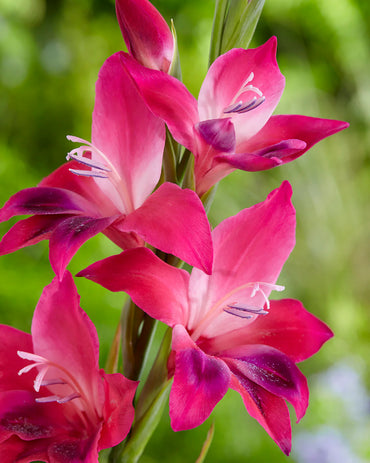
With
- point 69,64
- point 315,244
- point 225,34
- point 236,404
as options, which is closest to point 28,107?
point 69,64

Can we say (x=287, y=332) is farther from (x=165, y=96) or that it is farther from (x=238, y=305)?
(x=165, y=96)

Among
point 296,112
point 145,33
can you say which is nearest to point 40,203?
point 145,33

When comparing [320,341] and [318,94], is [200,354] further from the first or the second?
[318,94]

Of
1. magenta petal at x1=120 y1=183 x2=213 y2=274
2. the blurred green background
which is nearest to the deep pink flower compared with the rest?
magenta petal at x1=120 y1=183 x2=213 y2=274

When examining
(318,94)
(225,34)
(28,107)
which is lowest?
(318,94)

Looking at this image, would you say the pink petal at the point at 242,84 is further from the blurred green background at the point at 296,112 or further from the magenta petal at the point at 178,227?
the blurred green background at the point at 296,112
